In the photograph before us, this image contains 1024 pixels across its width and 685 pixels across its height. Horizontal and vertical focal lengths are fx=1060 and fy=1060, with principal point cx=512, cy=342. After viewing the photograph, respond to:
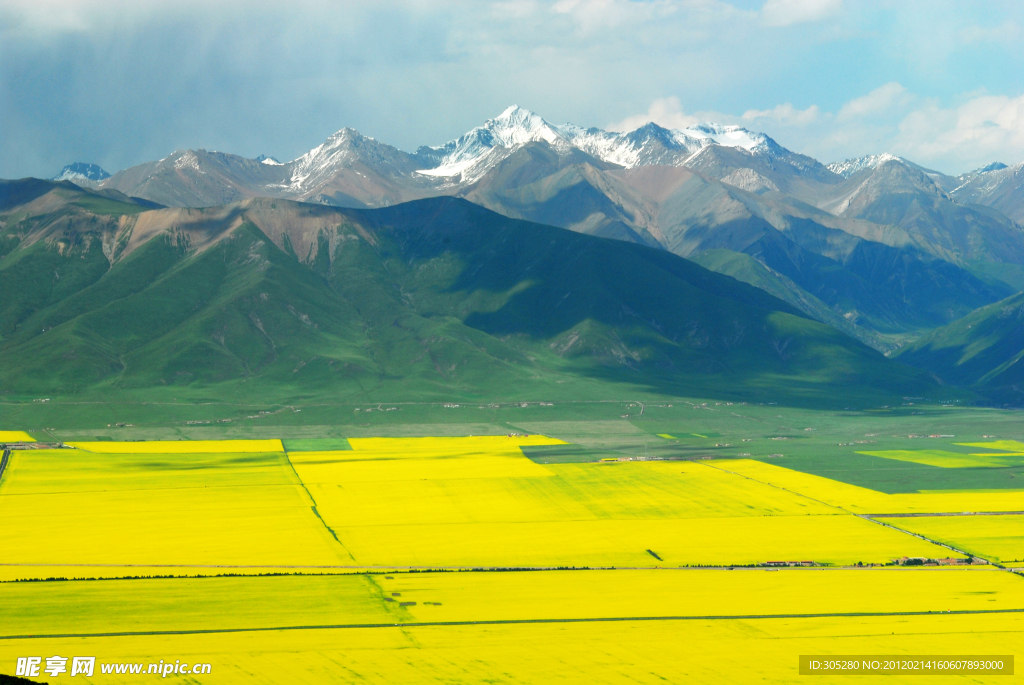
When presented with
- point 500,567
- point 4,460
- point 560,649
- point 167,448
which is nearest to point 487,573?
point 500,567

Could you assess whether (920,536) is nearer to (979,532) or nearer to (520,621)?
(979,532)

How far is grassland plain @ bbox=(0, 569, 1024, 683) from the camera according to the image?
6919 cm

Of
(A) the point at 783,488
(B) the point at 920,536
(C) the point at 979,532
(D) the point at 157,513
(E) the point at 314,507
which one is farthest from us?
(A) the point at 783,488

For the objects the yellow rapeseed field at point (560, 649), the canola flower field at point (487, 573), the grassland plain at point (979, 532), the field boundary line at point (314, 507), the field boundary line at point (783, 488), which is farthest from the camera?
the field boundary line at point (783, 488)

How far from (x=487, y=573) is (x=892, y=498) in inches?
2704

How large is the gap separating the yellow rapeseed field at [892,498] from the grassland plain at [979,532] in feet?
21.5

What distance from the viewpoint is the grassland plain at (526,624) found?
227 feet

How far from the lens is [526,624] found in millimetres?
79750

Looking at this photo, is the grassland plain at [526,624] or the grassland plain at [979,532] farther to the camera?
the grassland plain at [979,532]

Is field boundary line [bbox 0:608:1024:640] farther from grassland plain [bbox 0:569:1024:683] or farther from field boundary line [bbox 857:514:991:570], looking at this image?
field boundary line [bbox 857:514:991:570]

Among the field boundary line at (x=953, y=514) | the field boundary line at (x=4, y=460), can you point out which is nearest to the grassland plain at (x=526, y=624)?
the field boundary line at (x=953, y=514)

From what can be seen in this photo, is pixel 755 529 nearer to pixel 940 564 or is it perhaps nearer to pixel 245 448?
pixel 940 564

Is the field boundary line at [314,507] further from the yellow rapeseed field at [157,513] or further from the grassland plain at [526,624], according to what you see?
the grassland plain at [526,624]

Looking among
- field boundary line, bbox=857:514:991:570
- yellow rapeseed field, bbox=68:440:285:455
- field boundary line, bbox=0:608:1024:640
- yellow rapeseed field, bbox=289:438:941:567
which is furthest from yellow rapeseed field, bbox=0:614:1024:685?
yellow rapeseed field, bbox=68:440:285:455
